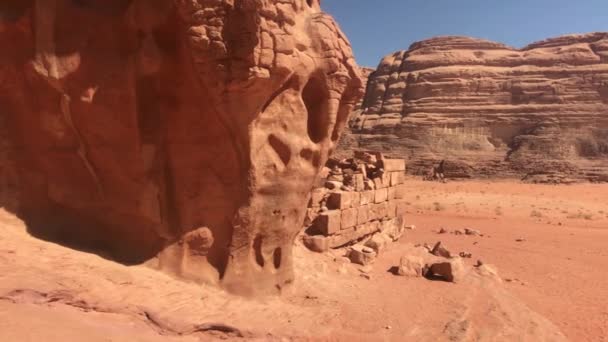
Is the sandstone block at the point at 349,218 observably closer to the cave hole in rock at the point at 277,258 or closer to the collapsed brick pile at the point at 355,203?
the collapsed brick pile at the point at 355,203

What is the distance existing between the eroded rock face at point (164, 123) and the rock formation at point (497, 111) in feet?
101

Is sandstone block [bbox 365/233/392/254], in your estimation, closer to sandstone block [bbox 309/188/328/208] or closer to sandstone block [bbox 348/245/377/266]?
sandstone block [bbox 348/245/377/266]

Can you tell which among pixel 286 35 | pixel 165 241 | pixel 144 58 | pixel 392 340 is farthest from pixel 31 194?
pixel 392 340

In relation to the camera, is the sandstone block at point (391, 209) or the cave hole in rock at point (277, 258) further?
the sandstone block at point (391, 209)

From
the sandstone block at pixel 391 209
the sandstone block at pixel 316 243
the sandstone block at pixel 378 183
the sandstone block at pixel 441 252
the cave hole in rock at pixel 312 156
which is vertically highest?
the cave hole in rock at pixel 312 156

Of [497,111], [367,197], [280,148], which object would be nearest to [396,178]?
[367,197]

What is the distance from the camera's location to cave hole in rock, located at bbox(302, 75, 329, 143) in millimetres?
5332

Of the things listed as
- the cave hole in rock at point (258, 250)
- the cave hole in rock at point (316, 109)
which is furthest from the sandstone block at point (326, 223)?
the cave hole in rock at point (258, 250)

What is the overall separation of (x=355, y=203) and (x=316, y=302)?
359 cm

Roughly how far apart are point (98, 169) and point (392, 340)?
3459 millimetres

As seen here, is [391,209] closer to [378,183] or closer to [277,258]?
[378,183]

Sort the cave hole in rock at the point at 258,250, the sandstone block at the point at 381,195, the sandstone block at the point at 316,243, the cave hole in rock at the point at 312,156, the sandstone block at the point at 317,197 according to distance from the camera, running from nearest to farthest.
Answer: the cave hole in rock at the point at 258,250 → the cave hole in rock at the point at 312,156 → the sandstone block at the point at 316,243 → the sandstone block at the point at 317,197 → the sandstone block at the point at 381,195

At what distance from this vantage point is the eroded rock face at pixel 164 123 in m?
4.32

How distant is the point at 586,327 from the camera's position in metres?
5.89
